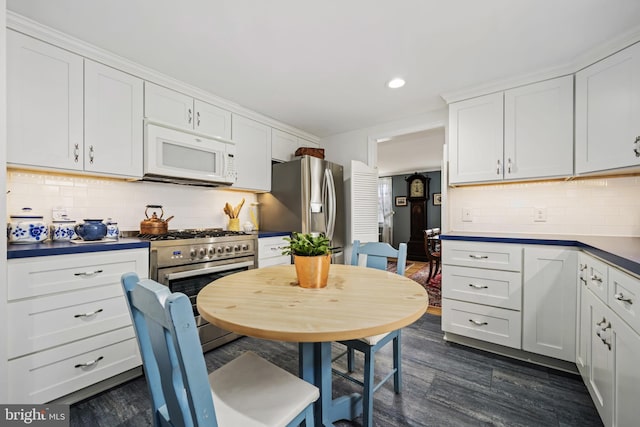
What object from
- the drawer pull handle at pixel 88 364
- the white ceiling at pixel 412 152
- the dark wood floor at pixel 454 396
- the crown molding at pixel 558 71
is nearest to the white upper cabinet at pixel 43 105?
the drawer pull handle at pixel 88 364

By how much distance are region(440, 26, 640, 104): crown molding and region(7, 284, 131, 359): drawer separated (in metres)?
3.23

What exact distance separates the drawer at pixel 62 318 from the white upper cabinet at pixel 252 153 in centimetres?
155

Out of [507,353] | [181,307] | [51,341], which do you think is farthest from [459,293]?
[51,341]

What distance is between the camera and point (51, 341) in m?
1.51

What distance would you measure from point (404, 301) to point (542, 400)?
4.52ft

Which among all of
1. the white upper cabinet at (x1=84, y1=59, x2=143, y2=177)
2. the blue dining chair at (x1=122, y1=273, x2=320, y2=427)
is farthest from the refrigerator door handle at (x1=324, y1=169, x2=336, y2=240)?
the blue dining chair at (x1=122, y1=273, x2=320, y2=427)

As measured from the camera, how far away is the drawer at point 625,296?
1.00 meters

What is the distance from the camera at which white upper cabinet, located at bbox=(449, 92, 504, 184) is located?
2.41 m

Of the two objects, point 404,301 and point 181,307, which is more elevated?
point 181,307

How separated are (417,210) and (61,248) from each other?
6.95m

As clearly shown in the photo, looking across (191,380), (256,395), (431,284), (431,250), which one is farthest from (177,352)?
(431,250)

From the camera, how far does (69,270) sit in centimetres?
157

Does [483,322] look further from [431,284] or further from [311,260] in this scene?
[431,284]

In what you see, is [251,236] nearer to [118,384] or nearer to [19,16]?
[118,384]
